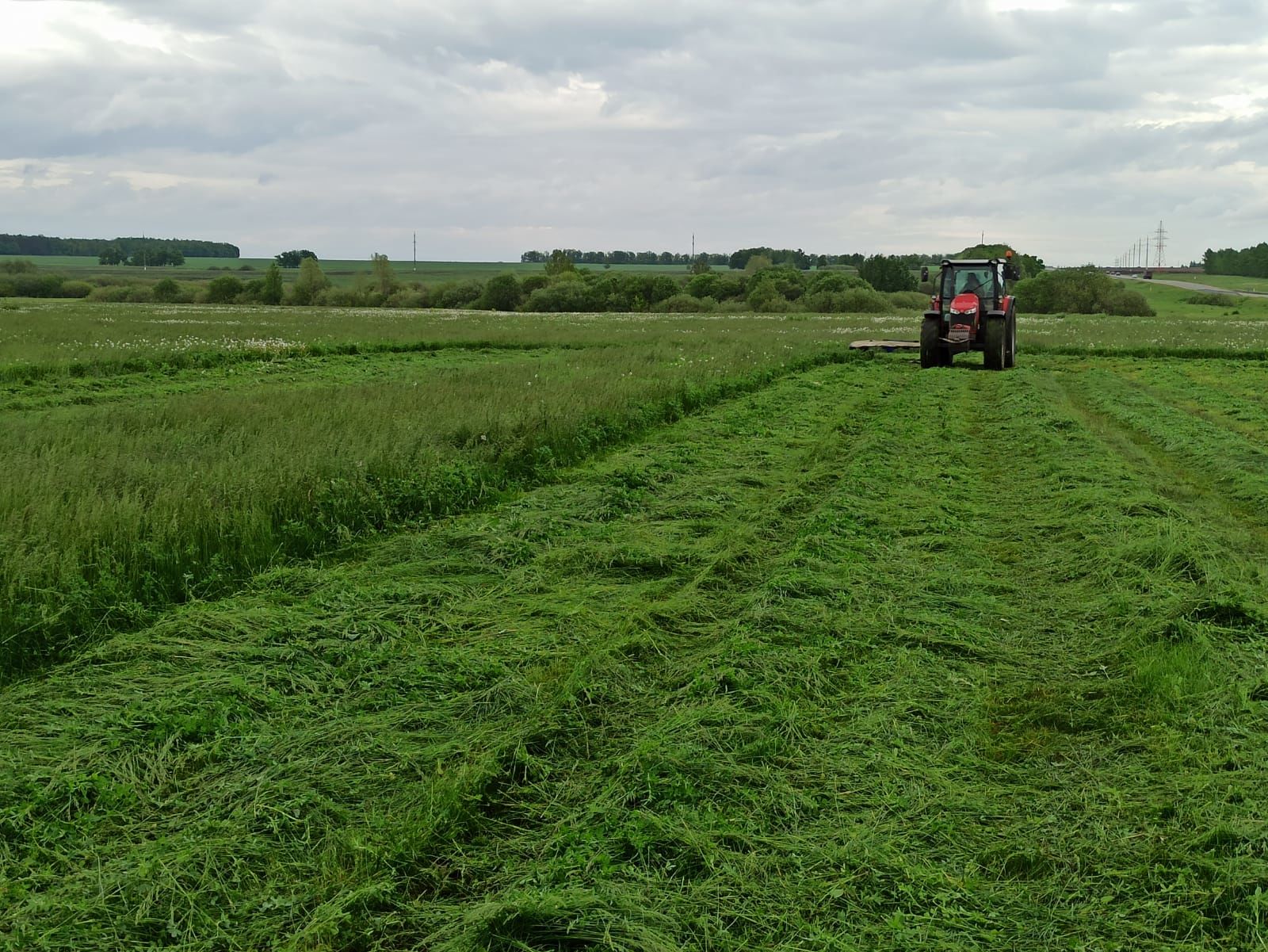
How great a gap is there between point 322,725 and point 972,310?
20637mm

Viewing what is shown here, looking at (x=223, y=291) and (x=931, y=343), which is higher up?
(x=223, y=291)

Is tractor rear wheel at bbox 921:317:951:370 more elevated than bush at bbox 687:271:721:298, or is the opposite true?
A: bush at bbox 687:271:721:298

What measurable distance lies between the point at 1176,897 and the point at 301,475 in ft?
23.7

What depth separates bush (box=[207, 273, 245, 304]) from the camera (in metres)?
78.2

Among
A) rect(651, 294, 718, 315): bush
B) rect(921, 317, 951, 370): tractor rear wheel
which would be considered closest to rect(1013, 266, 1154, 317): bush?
rect(651, 294, 718, 315): bush

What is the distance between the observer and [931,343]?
76.9 ft

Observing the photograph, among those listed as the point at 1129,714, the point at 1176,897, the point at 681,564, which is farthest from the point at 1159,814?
the point at 681,564

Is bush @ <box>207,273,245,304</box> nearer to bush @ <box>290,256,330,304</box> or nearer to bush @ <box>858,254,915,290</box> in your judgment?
bush @ <box>290,256,330,304</box>

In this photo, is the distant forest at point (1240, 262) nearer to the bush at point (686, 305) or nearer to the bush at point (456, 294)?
the bush at point (686, 305)

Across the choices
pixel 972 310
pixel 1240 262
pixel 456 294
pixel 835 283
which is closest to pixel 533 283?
pixel 456 294

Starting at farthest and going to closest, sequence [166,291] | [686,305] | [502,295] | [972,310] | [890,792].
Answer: [166,291] < [502,295] < [686,305] < [972,310] < [890,792]

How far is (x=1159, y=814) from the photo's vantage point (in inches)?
153

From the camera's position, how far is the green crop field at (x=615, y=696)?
3.35 m

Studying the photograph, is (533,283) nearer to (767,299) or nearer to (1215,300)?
(767,299)
